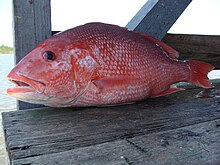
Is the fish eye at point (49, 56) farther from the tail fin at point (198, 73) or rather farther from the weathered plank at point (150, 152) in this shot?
the tail fin at point (198, 73)

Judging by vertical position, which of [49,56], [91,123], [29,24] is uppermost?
[29,24]

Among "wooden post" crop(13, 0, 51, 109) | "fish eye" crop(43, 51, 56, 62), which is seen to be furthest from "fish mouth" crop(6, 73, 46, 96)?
"wooden post" crop(13, 0, 51, 109)

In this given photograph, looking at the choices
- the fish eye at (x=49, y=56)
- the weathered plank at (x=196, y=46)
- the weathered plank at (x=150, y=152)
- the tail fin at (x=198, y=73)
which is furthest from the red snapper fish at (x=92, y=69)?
the weathered plank at (x=196, y=46)

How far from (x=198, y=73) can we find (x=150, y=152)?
1.06 meters

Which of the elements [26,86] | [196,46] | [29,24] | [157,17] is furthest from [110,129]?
[196,46]

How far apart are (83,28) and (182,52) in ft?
4.10

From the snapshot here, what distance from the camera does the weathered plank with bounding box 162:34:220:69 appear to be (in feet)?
7.51

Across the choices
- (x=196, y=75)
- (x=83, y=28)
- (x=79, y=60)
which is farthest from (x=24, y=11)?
(x=196, y=75)

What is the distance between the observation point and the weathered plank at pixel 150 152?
2.54 feet

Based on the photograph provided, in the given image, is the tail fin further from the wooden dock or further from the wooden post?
the wooden post

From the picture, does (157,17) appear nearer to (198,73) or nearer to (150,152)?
(198,73)

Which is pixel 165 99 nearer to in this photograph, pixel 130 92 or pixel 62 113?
pixel 130 92

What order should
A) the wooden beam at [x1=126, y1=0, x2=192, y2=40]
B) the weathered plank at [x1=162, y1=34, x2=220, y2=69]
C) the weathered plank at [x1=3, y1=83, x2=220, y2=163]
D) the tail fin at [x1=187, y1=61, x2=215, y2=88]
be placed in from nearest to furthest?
the weathered plank at [x1=3, y1=83, x2=220, y2=163] < the tail fin at [x1=187, y1=61, x2=215, y2=88] < the wooden beam at [x1=126, y1=0, x2=192, y2=40] < the weathered plank at [x1=162, y1=34, x2=220, y2=69]

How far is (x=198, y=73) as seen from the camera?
68.4 inches
